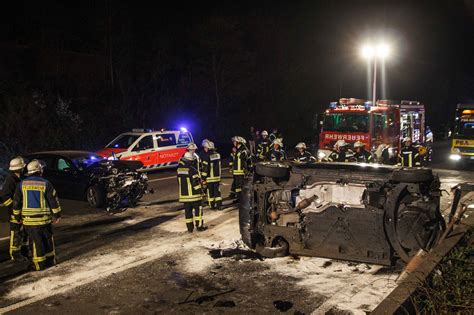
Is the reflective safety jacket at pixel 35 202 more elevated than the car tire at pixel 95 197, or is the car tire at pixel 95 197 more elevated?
the reflective safety jacket at pixel 35 202

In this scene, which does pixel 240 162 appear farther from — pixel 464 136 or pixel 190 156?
pixel 464 136

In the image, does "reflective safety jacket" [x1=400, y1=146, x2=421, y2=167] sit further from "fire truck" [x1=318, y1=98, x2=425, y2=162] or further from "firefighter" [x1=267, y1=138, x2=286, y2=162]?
"firefighter" [x1=267, y1=138, x2=286, y2=162]

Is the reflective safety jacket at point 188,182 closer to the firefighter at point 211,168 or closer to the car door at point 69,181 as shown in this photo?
the firefighter at point 211,168

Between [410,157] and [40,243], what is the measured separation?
888cm

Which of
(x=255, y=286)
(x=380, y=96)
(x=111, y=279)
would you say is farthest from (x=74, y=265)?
(x=380, y=96)

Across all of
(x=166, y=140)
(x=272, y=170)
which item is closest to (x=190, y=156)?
(x=272, y=170)

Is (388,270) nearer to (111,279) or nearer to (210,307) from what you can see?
(210,307)

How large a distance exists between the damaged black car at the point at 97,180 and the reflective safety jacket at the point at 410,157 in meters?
6.28

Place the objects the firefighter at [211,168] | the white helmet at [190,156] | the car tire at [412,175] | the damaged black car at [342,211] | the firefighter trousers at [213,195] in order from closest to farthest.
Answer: the car tire at [412,175]
the damaged black car at [342,211]
the white helmet at [190,156]
the firefighter at [211,168]
the firefighter trousers at [213,195]

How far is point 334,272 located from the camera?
6625 millimetres

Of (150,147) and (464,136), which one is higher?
(150,147)

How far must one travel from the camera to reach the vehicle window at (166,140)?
16.7 metres

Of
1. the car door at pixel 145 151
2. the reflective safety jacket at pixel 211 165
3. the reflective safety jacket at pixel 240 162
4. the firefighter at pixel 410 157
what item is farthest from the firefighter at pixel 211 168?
the car door at pixel 145 151

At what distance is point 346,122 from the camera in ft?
51.6
